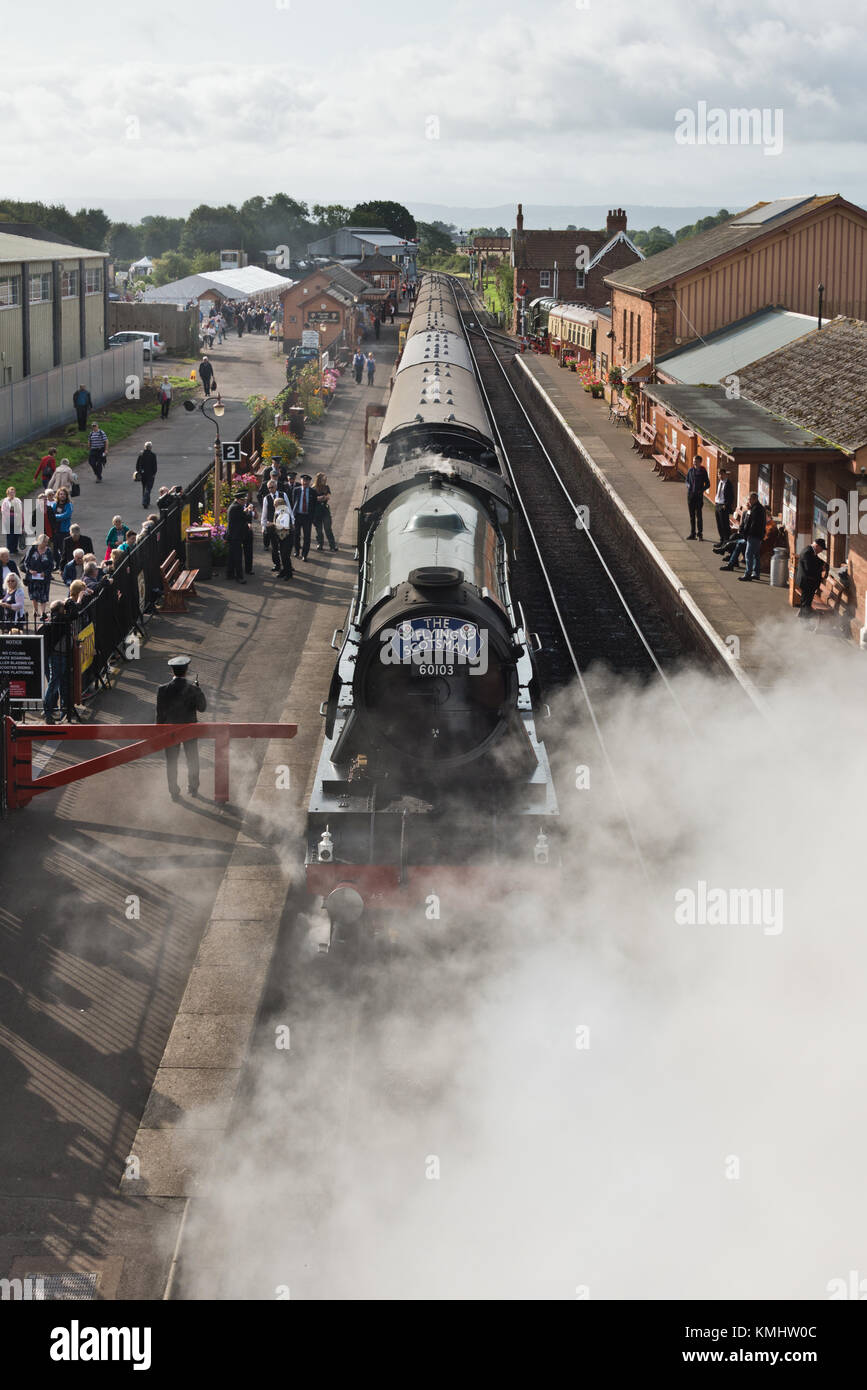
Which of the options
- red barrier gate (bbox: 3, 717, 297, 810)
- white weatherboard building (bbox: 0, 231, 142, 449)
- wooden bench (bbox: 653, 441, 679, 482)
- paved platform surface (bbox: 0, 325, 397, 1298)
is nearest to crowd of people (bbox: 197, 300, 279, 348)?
white weatherboard building (bbox: 0, 231, 142, 449)

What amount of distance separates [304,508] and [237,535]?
71.5 inches

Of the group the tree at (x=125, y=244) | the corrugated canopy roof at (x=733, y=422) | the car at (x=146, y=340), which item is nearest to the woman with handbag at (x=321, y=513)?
the corrugated canopy roof at (x=733, y=422)

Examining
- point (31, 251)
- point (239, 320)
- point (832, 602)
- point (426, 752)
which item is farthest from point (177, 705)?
point (239, 320)

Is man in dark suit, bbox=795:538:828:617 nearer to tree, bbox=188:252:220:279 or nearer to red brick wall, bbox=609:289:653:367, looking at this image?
red brick wall, bbox=609:289:653:367

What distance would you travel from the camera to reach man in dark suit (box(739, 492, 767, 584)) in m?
22.6

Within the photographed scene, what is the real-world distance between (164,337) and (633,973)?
57625mm

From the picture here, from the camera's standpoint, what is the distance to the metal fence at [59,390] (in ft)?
119

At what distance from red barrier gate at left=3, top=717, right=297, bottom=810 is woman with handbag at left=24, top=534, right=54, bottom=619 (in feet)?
23.2

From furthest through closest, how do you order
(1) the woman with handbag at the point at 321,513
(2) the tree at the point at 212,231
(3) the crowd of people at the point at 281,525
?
1. (2) the tree at the point at 212,231
2. (1) the woman with handbag at the point at 321,513
3. (3) the crowd of people at the point at 281,525

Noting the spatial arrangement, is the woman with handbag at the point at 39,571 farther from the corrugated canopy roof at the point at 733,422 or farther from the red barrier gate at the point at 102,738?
the corrugated canopy roof at the point at 733,422

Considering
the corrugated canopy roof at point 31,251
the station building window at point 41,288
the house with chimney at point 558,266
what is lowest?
the station building window at point 41,288

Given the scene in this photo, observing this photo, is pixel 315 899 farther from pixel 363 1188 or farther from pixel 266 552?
pixel 266 552

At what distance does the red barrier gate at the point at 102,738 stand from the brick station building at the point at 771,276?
75.3 feet

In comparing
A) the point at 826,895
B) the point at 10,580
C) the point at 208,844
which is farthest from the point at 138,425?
the point at 826,895
